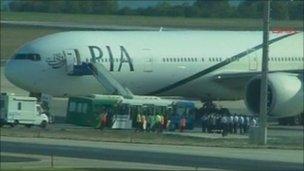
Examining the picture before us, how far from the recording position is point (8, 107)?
199ft

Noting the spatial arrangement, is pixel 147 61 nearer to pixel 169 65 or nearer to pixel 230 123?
pixel 169 65

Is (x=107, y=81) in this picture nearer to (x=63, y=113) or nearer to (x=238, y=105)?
(x=63, y=113)

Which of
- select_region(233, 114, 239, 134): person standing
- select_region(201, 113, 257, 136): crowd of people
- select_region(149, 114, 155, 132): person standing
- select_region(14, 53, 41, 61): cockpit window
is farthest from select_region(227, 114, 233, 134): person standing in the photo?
select_region(14, 53, 41, 61): cockpit window

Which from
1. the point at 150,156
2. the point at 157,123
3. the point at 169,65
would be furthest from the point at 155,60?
the point at 150,156

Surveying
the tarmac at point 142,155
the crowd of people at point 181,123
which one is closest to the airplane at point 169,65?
the crowd of people at point 181,123

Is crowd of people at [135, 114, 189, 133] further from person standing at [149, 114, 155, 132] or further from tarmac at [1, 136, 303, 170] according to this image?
tarmac at [1, 136, 303, 170]

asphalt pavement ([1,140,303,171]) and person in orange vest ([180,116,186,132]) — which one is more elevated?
person in orange vest ([180,116,186,132])

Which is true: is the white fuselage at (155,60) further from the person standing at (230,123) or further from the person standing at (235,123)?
the person standing at (230,123)

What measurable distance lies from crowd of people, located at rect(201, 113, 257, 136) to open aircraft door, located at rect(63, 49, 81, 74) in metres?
7.27

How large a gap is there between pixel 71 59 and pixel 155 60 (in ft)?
15.8

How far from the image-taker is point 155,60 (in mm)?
66312

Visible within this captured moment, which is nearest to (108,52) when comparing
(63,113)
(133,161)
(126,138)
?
(63,113)

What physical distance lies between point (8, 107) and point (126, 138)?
27.1 ft

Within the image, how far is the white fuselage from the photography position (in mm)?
64438
